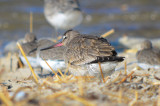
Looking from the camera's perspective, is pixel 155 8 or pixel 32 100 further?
pixel 155 8

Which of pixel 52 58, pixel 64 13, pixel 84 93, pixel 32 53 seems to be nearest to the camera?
pixel 84 93

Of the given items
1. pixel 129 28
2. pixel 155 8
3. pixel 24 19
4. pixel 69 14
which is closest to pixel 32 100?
pixel 69 14

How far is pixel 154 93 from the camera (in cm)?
362

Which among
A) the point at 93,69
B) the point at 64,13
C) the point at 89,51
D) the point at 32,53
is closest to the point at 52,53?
the point at 32,53

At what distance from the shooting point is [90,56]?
4281mm

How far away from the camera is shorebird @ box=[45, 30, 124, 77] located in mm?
4156

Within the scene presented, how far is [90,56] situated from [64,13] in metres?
5.23

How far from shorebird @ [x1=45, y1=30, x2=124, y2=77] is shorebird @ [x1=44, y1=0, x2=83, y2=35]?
476cm

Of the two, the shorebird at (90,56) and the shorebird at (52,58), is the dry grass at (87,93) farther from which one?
the shorebird at (52,58)

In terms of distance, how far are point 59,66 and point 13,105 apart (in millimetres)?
2727

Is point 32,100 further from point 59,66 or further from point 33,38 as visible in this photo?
point 33,38

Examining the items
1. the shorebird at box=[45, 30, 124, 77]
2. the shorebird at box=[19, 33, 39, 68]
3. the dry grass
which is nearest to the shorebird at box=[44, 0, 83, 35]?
the shorebird at box=[19, 33, 39, 68]

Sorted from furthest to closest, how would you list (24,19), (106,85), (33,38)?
(24,19) < (33,38) < (106,85)

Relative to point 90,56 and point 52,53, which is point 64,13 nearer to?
point 52,53
